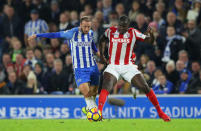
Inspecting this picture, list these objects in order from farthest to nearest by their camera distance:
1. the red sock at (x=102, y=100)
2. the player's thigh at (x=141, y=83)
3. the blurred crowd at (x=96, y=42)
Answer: the blurred crowd at (x=96, y=42)
the player's thigh at (x=141, y=83)
the red sock at (x=102, y=100)

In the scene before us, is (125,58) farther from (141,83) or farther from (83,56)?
(83,56)

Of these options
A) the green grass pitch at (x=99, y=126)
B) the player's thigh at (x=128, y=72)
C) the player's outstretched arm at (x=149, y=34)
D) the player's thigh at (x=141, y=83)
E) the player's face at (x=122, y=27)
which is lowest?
the green grass pitch at (x=99, y=126)

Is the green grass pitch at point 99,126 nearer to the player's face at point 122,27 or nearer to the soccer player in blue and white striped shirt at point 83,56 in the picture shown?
the soccer player in blue and white striped shirt at point 83,56

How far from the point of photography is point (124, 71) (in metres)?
10.2

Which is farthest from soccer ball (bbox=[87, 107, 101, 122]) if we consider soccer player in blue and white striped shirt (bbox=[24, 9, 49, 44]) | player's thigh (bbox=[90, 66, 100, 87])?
soccer player in blue and white striped shirt (bbox=[24, 9, 49, 44])

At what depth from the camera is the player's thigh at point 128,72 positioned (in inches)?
401

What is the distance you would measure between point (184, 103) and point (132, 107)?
1.27m

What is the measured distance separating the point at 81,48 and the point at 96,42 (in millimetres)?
4963

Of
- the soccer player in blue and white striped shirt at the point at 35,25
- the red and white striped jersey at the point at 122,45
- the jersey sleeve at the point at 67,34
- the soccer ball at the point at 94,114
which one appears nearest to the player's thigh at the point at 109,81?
the red and white striped jersey at the point at 122,45

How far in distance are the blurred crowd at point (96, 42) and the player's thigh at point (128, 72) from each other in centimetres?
274

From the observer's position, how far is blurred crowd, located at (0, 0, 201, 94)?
14.1 m

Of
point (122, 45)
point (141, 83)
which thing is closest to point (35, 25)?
point (122, 45)

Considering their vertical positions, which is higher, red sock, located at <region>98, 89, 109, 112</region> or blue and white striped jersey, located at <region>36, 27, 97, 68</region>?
blue and white striped jersey, located at <region>36, 27, 97, 68</region>

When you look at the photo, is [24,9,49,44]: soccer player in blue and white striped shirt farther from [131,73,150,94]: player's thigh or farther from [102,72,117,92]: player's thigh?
[131,73,150,94]: player's thigh
